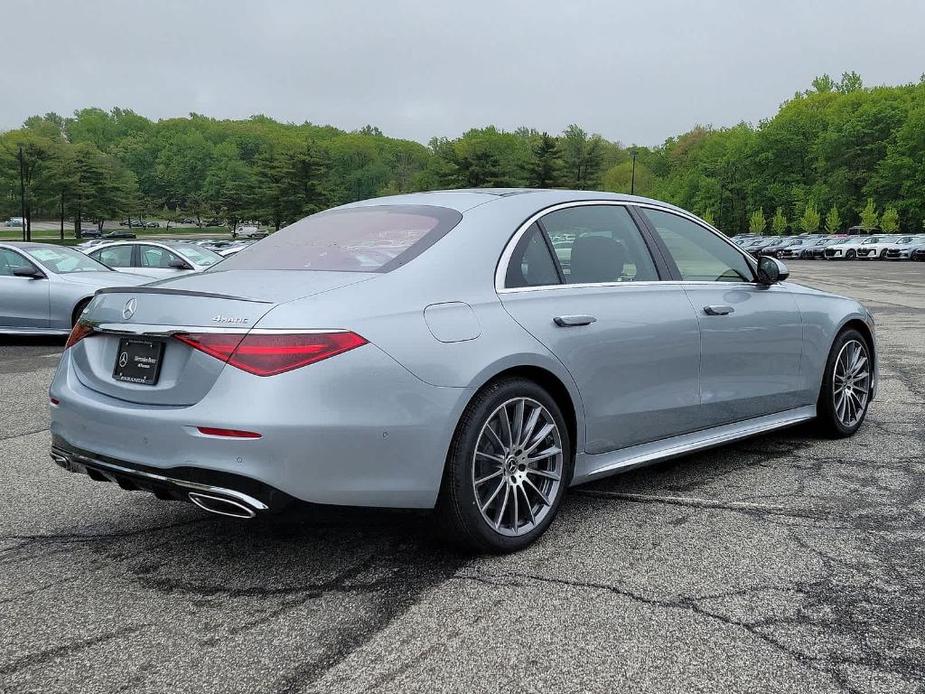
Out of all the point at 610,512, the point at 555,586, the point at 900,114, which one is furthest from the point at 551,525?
the point at 900,114

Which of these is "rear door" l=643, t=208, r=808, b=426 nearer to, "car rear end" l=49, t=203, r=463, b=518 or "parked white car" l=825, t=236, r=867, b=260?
"car rear end" l=49, t=203, r=463, b=518

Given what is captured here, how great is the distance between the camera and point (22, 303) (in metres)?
11.4

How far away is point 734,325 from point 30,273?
31.5ft

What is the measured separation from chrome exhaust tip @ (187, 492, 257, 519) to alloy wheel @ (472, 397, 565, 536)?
0.87 metres

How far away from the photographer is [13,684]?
260 cm

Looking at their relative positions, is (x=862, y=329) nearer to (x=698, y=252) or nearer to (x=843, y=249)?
(x=698, y=252)

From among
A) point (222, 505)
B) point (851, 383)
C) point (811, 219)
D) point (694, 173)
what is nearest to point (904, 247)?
point (811, 219)

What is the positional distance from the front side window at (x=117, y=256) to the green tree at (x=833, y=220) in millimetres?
78859

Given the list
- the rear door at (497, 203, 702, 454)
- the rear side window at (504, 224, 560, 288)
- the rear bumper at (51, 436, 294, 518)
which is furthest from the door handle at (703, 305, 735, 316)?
the rear bumper at (51, 436, 294, 518)

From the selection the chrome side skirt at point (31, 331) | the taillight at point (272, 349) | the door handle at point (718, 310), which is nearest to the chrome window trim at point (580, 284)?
the door handle at point (718, 310)

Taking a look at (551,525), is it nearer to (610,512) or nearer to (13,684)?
(610,512)

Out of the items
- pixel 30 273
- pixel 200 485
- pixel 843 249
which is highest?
pixel 843 249

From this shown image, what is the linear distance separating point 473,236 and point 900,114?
8676 cm

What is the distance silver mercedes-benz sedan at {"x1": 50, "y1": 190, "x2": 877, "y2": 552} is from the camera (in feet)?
10.2
